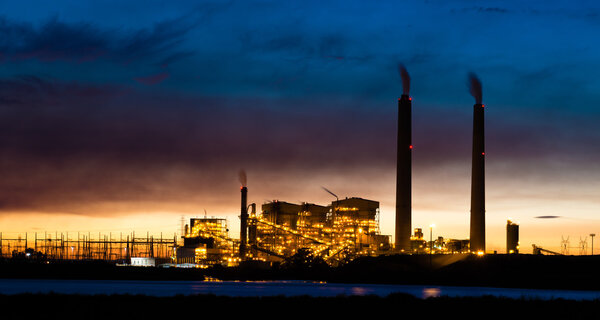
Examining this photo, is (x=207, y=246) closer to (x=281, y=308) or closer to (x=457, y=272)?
(x=457, y=272)

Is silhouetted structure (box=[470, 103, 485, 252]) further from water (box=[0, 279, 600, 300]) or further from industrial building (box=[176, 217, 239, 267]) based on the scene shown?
industrial building (box=[176, 217, 239, 267])

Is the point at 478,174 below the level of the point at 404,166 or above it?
below

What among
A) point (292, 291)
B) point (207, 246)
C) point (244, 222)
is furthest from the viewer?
point (207, 246)

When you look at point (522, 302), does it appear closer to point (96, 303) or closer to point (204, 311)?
point (204, 311)

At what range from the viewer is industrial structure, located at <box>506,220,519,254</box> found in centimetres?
17138

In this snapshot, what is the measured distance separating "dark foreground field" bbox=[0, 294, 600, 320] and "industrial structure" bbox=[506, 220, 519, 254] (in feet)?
394

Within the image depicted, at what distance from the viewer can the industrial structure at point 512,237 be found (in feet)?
562

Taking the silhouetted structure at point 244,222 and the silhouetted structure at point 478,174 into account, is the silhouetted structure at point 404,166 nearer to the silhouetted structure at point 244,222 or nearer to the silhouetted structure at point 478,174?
the silhouetted structure at point 478,174

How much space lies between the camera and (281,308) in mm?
48469

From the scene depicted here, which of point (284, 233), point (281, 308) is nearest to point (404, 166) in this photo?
point (284, 233)

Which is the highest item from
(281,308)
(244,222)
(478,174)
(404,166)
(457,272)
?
(404,166)

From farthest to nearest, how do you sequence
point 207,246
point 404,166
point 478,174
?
point 207,246 < point 404,166 < point 478,174

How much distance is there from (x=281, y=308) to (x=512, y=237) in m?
133

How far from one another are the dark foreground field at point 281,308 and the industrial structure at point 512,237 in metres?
120
